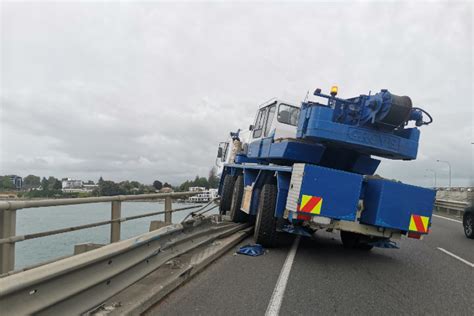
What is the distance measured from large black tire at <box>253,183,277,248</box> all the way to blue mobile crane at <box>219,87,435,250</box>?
0.02 m

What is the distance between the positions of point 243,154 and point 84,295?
1062cm

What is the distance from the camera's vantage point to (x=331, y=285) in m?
5.63

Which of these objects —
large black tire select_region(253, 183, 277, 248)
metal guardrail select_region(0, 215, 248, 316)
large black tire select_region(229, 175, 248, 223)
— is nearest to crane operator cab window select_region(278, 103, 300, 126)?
large black tire select_region(229, 175, 248, 223)

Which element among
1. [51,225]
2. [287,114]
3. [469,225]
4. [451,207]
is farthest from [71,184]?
[451,207]

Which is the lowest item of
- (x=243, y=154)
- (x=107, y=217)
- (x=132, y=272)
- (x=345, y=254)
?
(x=345, y=254)

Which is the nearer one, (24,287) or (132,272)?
(24,287)

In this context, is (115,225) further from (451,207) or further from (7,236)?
(451,207)

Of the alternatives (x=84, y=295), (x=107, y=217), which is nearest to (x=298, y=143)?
(x=107, y=217)

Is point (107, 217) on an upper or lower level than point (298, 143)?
lower

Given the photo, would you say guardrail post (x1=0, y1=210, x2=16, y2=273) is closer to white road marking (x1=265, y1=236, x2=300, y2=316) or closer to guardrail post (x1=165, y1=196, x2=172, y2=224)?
white road marking (x1=265, y1=236, x2=300, y2=316)

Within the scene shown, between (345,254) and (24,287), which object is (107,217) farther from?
(345,254)

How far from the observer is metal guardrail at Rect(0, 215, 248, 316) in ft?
8.77

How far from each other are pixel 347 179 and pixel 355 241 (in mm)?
2986

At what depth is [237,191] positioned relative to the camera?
11148 millimetres
